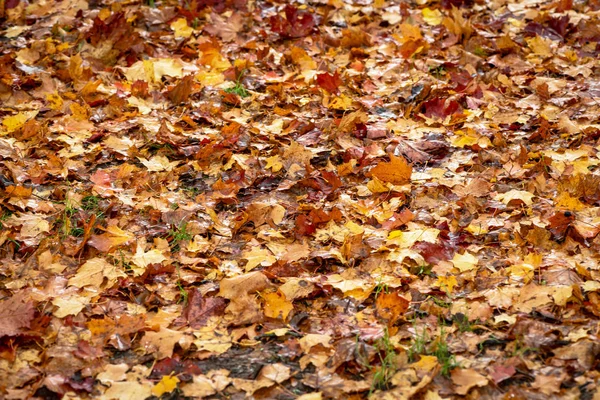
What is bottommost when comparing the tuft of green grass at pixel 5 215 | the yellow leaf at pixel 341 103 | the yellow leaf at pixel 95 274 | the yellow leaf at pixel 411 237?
the tuft of green grass at pixel 5 215

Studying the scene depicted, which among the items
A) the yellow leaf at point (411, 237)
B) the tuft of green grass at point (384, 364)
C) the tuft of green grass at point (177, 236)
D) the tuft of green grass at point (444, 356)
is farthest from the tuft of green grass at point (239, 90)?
the tuft of green grass at point (444, 356)

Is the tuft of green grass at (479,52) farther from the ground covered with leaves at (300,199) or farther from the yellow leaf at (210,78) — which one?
the yellow leaf at (210,78)

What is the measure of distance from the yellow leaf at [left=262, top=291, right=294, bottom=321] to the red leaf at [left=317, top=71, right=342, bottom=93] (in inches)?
78.0

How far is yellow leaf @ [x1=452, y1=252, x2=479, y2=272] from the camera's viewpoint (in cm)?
303

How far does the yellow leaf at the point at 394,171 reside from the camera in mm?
3676

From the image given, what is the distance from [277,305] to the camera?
2.85 metres

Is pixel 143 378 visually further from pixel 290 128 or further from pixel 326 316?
pixel 290 128

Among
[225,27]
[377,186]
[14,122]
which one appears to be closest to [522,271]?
[377,186]

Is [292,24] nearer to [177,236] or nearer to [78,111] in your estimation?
[78,111]

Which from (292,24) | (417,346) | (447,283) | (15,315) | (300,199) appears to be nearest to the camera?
(417,346)

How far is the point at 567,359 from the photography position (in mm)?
2514

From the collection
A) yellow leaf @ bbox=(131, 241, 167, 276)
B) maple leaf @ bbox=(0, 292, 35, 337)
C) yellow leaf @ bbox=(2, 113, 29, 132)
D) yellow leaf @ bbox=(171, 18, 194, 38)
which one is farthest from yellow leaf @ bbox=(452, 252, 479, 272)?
yellow leaf @ bbox=(171, 18, 194, 38)

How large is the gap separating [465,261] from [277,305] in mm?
841

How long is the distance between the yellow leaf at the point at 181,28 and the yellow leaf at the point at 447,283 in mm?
3101
